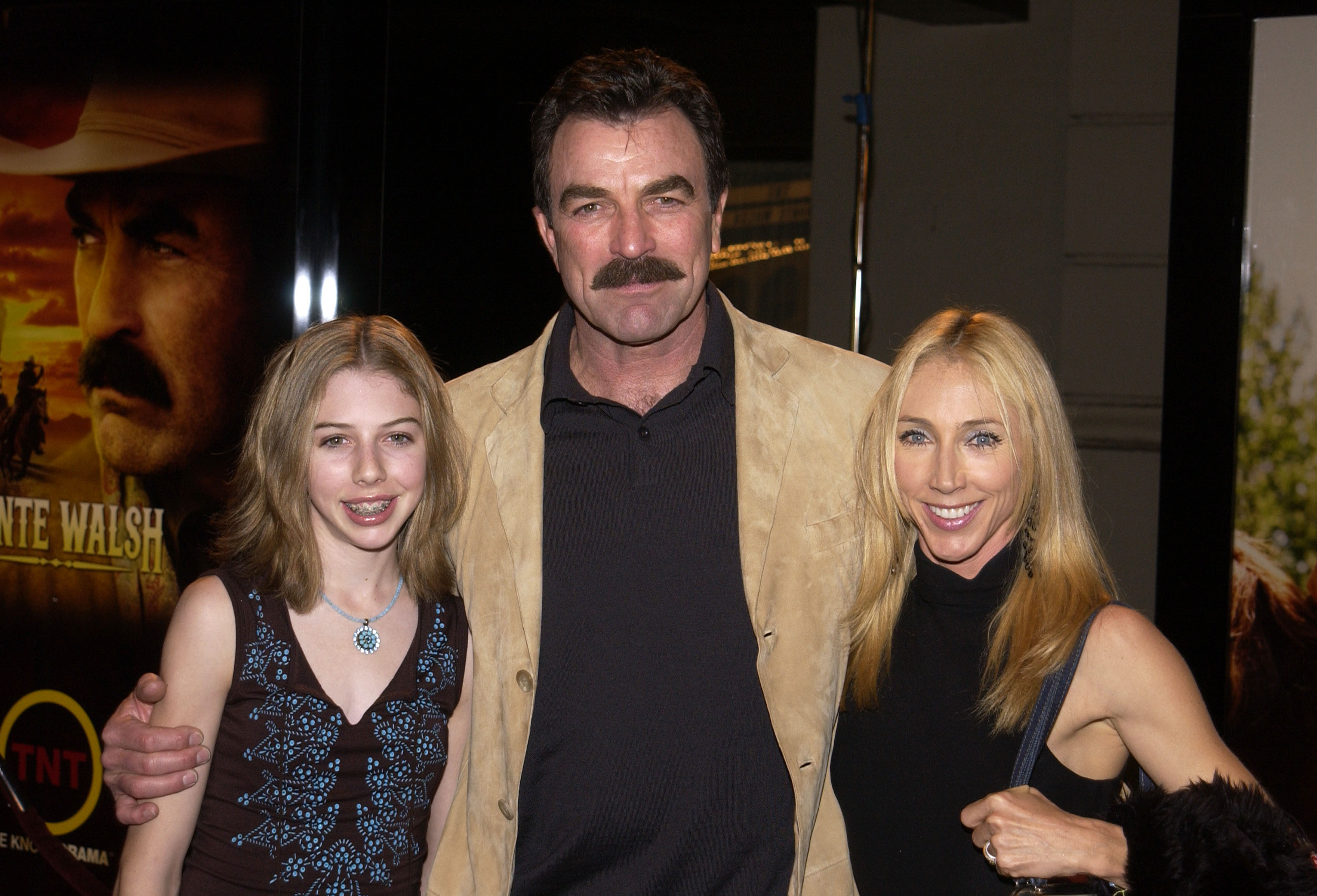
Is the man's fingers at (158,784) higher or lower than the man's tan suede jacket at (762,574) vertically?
lower

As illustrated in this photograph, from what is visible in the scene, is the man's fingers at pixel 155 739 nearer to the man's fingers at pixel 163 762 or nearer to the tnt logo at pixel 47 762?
the man's fingers at pixel 163 762

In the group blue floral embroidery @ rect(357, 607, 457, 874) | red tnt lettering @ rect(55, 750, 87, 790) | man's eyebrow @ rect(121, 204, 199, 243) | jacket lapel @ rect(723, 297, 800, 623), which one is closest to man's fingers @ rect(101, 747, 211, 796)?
blue floral embroidery @ rect(357, 607, 457, 874)

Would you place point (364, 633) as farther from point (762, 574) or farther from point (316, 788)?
point (762, 574)

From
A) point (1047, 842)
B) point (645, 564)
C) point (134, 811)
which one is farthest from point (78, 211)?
point (1047, 842)

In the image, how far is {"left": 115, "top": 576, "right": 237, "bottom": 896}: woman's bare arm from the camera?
2176mm

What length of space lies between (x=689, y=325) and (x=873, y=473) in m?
0.58

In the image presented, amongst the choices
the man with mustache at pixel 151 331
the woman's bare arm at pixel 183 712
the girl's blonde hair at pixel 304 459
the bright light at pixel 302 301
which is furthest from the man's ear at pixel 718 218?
the man with mustache at pixel 151 331

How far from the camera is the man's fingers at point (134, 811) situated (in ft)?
7.14

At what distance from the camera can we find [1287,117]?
10.7ft

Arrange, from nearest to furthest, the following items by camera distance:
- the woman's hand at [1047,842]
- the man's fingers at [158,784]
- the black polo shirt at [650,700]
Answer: the woman's hand at [1047,842]
the man's fingers at [158,784]
the black polo shirt at [650,700]

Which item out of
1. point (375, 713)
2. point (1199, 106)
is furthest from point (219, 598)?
point (1199, 106)

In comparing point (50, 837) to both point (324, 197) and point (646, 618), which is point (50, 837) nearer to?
point (646, 618)

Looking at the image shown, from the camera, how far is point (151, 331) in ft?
12.7

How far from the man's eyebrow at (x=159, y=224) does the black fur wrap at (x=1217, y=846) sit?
3.26 meters
